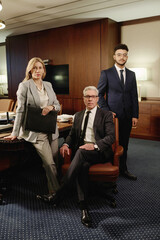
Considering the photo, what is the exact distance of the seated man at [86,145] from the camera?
206 centimetres

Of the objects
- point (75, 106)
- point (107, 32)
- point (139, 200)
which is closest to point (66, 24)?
point (107, 32)

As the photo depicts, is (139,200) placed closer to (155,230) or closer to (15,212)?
(155,230)

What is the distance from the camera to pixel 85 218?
1.95 meters

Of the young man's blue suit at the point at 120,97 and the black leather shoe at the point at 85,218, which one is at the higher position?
the young man's blue suit at the point at 120,97

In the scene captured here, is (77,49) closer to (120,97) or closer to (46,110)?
(120,97)

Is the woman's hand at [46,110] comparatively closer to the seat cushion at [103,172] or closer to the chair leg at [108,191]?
the seat cushion at [103,172]

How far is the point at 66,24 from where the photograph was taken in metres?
5.64

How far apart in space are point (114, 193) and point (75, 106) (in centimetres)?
345

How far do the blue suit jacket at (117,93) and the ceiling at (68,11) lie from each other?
203 cm

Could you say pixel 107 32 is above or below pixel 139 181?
above

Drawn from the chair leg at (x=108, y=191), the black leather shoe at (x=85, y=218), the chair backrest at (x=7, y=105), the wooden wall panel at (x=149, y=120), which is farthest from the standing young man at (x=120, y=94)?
the chair backrest at (x=7, y=105)

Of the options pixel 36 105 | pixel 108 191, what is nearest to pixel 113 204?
pixel 108 191

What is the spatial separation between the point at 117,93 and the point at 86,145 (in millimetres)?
943

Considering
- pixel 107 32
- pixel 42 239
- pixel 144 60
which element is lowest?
pixel 42 239
